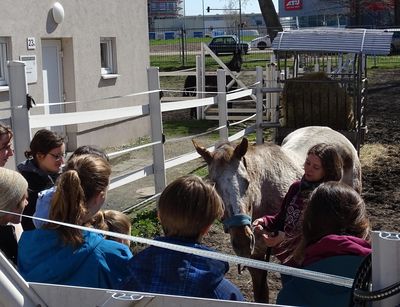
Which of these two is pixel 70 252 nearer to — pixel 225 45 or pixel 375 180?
pixel 375 180

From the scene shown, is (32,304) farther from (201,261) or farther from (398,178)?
(398,178)

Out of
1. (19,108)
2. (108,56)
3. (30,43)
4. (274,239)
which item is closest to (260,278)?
(274,239)

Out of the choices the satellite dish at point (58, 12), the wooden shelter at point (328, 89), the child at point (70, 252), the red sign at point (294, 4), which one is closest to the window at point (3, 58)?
the satellite dish at point (58, 12)

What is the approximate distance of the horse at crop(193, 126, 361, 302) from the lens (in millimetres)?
3943

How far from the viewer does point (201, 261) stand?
2.21 m

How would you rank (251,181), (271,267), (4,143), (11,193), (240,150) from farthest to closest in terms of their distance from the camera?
(251,181) → (240,150) → (4,143) → (11,193) → (271,267)

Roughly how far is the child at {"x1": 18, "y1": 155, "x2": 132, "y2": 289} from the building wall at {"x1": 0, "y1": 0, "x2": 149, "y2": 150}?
6.51 metres

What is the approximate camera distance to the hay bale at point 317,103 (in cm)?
988

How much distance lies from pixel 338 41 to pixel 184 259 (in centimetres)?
733

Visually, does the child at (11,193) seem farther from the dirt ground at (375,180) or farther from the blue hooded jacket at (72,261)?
the dirt ground at (375,180)

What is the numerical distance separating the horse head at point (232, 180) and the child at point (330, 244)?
1.52m

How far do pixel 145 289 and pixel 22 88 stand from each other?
3318 mm

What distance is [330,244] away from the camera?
2.27 meters

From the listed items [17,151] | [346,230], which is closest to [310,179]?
[346,230]
